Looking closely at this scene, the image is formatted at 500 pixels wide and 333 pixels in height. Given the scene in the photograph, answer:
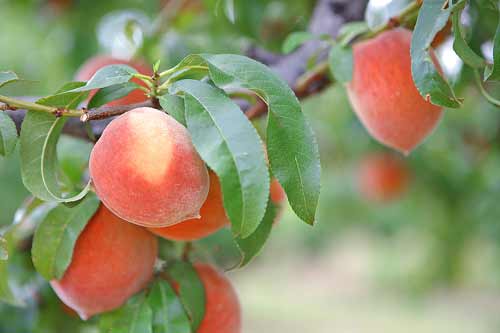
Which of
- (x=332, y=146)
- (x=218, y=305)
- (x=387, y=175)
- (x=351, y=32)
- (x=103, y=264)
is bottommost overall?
(x=332, y=146)

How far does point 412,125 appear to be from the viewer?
2.48 feet

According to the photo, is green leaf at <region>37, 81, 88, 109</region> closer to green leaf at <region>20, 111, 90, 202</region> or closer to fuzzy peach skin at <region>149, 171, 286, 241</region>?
green leaf at <region>20, 111, 90, 202</region>

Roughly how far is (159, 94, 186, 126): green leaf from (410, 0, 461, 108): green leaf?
0.74 feet

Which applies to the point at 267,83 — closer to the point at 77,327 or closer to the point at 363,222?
the point at 77,327

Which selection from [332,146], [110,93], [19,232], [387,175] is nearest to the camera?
[110,93]

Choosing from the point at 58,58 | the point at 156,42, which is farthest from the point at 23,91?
the point at 156,42

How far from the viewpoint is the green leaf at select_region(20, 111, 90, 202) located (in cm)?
60

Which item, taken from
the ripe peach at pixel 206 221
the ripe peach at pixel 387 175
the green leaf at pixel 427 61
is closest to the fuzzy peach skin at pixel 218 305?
the ripe peach at pixel 206 221

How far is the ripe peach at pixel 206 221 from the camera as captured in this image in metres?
0.64

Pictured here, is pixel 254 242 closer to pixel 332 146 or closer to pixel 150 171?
Answer: pixel 150 171

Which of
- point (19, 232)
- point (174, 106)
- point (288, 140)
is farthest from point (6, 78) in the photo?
point (19, 232)

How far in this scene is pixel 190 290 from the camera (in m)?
0.77

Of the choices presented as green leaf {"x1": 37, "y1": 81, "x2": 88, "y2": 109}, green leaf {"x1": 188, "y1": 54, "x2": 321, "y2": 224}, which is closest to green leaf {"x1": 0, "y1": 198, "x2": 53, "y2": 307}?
green leaf {"x1": 37, "y1": 81, "x2": 88, "y2": 109}

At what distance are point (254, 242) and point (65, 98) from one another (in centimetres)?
25
